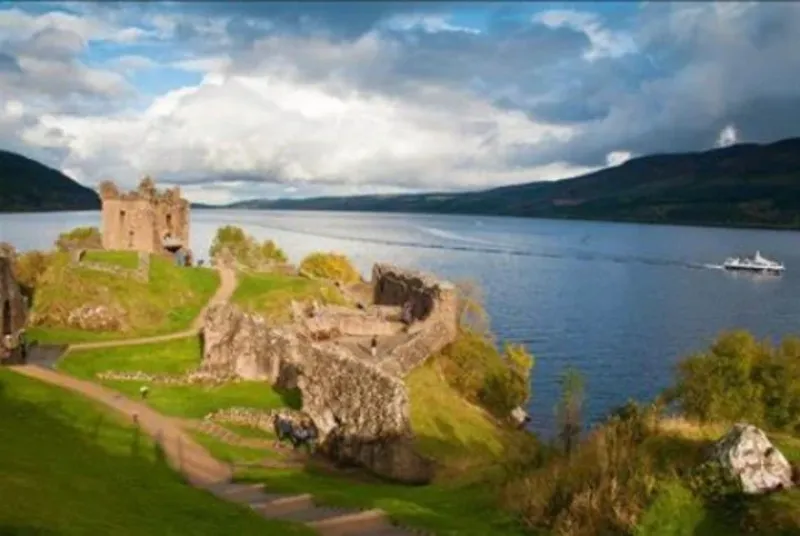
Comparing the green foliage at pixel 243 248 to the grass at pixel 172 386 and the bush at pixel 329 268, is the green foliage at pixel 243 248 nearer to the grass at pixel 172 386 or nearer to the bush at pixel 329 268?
the bush at pixel 329 268

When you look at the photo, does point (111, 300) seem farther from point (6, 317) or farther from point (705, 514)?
point (705, 514)

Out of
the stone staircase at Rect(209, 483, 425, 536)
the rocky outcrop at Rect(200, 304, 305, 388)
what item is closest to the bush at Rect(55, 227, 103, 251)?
the rocky outcrop at Rect(200, 304, 305, 388)

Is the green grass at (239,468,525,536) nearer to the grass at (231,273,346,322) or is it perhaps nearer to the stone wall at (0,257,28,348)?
the stone wall at (0,257,28,348)

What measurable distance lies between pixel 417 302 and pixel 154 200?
121ft

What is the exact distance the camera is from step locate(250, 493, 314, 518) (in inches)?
978

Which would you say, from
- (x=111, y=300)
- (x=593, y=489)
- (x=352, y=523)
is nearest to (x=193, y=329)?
(x=111, y=300)

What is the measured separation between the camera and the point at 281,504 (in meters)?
25.9

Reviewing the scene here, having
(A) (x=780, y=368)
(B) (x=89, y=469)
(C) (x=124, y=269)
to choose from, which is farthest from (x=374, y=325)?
(B) (x=89, y=469)

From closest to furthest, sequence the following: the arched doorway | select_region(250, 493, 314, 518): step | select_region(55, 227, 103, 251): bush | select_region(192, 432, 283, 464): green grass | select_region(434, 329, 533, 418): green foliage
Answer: select_region(250, 493, 314, 518): step → select_region(192, 432, 283, 464): green grass → the arched doorway → select_region(434, 329, 533, 418): green foliage → select_region(55, 227, 103, 251): bush

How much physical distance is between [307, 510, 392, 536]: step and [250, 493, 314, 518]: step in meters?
2.01

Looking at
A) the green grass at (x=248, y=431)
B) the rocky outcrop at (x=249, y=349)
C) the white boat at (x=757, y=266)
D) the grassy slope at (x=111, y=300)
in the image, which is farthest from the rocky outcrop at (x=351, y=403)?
the white boat at (x=757, y=266)

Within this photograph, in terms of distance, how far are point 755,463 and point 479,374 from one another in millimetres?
36535

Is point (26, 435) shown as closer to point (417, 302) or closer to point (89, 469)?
Answer: point (89, 469)

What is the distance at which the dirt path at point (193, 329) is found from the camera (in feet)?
172
